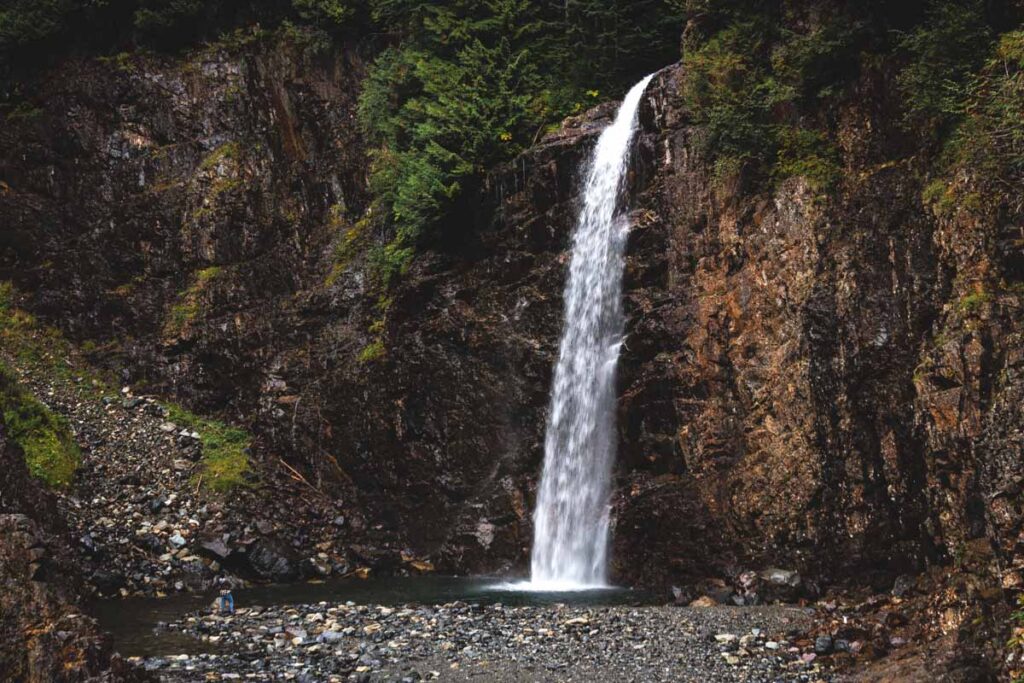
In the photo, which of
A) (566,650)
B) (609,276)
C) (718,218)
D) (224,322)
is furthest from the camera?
(224,322)

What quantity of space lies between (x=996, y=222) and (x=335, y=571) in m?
12.2

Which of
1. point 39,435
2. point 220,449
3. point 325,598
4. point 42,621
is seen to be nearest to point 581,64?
point 220,449

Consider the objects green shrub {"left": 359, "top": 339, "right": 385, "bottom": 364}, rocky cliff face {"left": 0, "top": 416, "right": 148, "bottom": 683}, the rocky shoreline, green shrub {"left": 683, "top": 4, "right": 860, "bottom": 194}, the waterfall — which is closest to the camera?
rocky cliff face {"left": 0, "top": 416, "right": 148, "bottom": 683}

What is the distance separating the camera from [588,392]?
48.8 ft

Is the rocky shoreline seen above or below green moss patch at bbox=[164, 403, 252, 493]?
below

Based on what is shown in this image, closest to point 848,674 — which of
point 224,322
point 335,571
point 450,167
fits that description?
point 335,571

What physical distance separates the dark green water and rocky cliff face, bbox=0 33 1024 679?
1121 millimetres

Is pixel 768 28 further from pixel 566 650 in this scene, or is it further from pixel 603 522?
pixel 566 650

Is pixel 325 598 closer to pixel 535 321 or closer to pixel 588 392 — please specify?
pixel 588 392

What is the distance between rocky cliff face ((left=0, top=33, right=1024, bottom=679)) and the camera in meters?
10.3

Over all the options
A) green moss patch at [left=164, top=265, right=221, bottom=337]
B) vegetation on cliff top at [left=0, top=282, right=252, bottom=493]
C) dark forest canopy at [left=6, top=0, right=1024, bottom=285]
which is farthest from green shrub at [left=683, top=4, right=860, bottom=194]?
green moss patch at [left=164, top=265, right=221, bottom=337]

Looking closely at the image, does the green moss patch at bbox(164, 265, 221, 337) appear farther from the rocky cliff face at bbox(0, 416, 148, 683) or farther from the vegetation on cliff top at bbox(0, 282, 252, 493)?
the rocky cliff face at bbox(0, 416, 148, 683)

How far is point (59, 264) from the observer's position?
Answer: 21.8 m

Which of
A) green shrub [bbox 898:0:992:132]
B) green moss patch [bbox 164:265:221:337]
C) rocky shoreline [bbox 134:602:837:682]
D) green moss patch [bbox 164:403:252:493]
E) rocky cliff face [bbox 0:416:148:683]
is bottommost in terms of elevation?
rocky shoreline [bbox 134:602:837:682]
